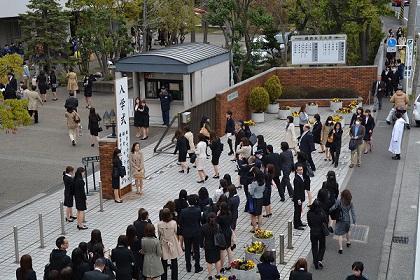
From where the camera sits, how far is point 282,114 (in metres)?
28.2

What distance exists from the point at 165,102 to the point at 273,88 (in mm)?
5075

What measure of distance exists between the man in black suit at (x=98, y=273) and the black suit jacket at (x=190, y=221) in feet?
8.83

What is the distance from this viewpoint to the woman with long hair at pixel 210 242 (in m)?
13.2

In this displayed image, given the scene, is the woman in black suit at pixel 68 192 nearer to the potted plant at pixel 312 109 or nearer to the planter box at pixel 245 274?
the planter box at pixel 245 274

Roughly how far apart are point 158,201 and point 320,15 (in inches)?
670

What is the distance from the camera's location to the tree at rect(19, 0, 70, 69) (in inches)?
1399

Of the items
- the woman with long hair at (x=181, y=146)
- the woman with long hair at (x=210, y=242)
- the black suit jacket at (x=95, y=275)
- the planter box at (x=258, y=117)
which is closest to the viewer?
the black suit jacket at (x=95, y=275)

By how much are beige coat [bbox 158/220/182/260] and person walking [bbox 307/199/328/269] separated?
8.88ft

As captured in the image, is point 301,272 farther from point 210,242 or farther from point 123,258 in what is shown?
point 123,258

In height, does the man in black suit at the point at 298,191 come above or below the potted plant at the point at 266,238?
above

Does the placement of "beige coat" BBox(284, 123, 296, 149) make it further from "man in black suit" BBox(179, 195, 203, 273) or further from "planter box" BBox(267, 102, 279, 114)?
"man in black suit" BBox(179, 195, 203, 273)

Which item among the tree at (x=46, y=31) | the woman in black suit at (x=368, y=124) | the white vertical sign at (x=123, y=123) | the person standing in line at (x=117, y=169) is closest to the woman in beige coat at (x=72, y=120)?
the white vertical sign at (x=123, y=123)

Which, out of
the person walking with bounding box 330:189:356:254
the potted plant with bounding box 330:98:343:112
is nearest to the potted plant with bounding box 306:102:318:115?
the potted plant with bounding box 330:98:343:112

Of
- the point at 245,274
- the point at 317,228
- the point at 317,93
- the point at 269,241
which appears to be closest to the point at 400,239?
the point at 317,228
